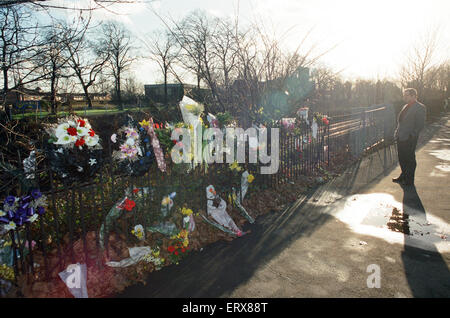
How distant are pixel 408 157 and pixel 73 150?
655 centimetres

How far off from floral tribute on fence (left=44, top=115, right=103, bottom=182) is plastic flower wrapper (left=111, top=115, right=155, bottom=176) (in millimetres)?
264

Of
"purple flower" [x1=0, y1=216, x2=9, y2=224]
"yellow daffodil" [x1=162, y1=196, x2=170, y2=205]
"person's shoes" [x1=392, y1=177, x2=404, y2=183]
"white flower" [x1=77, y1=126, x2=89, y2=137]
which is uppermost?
"white flower" [x1=77, y1=126, x2=89, y2=137]

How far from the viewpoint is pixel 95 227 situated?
359cm

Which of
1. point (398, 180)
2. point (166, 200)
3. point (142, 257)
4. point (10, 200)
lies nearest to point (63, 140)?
point (10, 200)

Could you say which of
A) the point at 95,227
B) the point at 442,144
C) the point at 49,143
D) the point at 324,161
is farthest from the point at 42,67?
the point at 442,144

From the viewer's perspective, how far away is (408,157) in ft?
21.4

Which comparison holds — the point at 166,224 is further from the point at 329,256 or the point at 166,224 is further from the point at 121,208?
the point at 329,256

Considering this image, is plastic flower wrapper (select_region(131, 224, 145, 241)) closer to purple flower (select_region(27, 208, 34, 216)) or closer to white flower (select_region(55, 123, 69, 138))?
purple flower (select_region(27, 208, 34, 216))

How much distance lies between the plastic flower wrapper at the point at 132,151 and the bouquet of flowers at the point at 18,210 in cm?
98

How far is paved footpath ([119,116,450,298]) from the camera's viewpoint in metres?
3.04

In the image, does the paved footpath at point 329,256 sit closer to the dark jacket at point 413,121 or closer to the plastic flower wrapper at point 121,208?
the plastic flower wrapper at point 121,208

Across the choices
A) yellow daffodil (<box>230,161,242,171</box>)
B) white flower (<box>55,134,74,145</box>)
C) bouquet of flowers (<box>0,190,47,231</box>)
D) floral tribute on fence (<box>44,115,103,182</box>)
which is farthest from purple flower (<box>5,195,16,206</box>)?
yellow daffodil (<box>230,161,242,171</box>)

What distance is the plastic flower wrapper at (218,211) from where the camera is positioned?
4.41 metres
